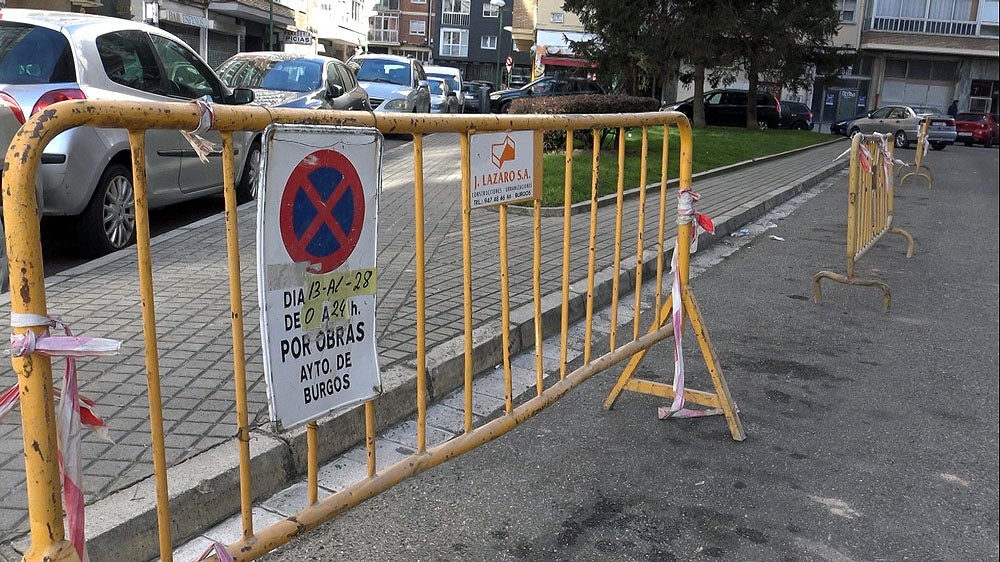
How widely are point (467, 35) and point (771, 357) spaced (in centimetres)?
7848

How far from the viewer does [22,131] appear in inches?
72.0

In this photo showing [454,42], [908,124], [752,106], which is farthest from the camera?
[454,42]

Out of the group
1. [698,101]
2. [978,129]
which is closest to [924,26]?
[978,129]

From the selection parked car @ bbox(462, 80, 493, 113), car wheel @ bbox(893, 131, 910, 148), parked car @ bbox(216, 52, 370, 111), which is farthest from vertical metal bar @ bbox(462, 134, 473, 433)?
car wheel @ bbox(893, 131, 910, 148)

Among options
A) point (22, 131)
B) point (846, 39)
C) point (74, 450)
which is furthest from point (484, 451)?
point (846, 39)

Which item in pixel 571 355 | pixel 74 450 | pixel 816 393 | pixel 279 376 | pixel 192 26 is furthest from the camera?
pixel 192 26

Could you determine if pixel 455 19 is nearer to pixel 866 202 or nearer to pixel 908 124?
pixel 908 124

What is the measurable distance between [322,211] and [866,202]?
20.3ft

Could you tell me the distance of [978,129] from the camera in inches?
1432

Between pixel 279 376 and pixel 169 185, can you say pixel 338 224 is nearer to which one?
pixel 279 376

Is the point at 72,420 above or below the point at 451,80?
below

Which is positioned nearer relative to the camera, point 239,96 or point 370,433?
point 370,433

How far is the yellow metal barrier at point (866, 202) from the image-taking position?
677 centimetres

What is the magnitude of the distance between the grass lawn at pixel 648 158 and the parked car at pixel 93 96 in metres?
3.74
